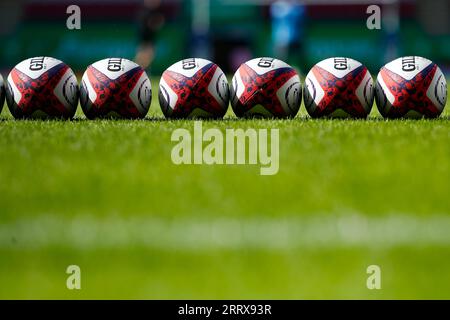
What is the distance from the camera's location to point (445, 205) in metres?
2.96

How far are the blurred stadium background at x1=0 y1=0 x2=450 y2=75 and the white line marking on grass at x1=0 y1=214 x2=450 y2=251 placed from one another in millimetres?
15590

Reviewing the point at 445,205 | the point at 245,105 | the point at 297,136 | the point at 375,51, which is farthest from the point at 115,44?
the point at 445,205

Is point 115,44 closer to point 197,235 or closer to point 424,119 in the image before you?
point 424,119

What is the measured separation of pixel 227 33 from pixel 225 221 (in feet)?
56.2

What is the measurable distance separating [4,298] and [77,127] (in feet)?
9.34

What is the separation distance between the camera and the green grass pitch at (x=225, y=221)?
88.4 inches

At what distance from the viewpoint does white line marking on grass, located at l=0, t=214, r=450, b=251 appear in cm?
260

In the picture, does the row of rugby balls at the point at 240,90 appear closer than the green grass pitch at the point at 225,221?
No

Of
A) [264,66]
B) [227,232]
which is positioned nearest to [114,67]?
[264,66]

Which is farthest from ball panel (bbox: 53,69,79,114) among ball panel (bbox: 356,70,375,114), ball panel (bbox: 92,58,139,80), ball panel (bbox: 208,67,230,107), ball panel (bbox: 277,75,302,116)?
ball panel (bbox: 356,70,375,114)

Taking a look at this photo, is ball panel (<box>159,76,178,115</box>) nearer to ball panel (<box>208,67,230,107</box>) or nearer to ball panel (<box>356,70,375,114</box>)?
ball panel (<box>208,67,230,107</box>)

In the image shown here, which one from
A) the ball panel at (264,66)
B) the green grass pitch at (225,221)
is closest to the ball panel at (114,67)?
the ball panel at (264,66)

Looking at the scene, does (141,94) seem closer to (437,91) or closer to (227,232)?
(437,91)

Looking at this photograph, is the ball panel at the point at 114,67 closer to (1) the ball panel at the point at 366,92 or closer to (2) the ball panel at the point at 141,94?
(2) the ball panel at the point at 141,94
